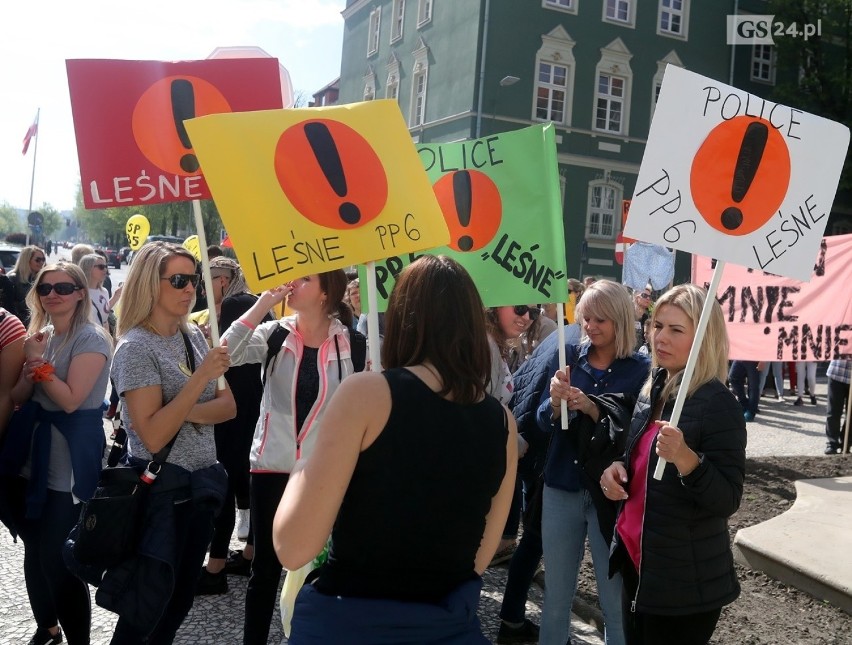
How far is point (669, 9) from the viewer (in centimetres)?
2892

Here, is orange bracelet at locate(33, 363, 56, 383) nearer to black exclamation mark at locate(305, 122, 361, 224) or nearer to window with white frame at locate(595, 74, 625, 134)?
black exclamation mark at locate(305, 122, 361, 224)

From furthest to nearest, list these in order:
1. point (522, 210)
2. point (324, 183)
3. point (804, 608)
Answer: point (804, 608), point (522, 210), point (324, 183)

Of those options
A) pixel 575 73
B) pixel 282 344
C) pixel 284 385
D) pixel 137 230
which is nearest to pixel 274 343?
pixel 282 344

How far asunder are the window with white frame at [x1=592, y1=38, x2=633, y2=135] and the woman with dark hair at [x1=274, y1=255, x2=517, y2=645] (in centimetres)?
2749

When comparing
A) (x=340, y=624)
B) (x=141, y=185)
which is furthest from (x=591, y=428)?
(x=141, y=185)

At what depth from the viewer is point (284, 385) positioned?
340 centimetres

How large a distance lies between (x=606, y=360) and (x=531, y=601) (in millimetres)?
1738

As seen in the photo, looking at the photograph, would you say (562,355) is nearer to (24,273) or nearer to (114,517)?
(114,517)

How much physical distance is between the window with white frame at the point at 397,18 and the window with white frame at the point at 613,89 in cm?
813

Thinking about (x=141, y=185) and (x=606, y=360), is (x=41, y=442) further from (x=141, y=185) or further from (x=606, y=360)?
(x=606, y=360)

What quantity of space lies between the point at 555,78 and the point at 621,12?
382 cm

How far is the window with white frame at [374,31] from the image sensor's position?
32.2 m

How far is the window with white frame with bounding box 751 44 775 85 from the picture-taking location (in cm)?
3036

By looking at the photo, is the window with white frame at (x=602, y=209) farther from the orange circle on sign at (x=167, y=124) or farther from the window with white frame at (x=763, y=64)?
the orange circle on sign at (x=167, y=124)
